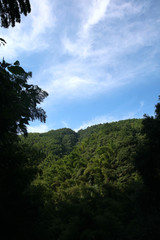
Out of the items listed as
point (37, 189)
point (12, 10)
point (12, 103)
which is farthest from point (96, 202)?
point (12, 10)

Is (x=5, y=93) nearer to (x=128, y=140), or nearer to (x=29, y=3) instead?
(x=29, y=3)

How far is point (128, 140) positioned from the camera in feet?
116

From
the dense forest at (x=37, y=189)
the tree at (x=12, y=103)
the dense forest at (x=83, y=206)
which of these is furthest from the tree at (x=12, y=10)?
the dense forest at (x=83, y=206)

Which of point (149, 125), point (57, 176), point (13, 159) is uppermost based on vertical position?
point (149, 125)

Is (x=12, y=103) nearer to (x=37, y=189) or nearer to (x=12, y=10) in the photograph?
(x=12, y=10)

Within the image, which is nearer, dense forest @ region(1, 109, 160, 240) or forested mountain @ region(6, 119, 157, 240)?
dense forest @ region(1, 109, 160, 240)

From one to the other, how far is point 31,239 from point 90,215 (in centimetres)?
616

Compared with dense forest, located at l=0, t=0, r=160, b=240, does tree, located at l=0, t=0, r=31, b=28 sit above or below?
above

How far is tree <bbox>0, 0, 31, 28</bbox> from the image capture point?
117 inches

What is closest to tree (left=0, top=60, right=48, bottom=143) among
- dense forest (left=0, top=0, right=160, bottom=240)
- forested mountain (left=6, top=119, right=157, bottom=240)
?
dense forest (left=0, top=0, right=160, bottom=240)

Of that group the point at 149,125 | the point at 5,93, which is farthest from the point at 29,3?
the point at 149,125

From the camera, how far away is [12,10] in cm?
302

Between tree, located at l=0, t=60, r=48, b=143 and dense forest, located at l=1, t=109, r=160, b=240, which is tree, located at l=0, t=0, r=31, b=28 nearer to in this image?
tree, located at l=0, t=60, r=48, b=143

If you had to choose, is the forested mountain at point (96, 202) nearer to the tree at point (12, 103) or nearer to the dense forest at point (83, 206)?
the dense forest at point (83, 206)
